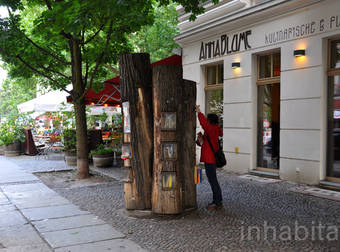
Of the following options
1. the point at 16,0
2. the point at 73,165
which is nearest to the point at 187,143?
the point at 16,0

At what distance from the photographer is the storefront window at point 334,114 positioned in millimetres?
7785

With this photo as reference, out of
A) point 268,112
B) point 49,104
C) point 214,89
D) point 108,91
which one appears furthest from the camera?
point 49,104

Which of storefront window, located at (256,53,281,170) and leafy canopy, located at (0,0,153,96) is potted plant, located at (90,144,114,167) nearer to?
leafy canopy, located at (0,0,153,96)

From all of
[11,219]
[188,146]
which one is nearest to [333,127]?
[188,146]

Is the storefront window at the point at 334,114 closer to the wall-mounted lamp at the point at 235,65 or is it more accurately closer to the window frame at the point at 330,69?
the window frame at the point at 330,69

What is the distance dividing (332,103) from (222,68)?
4.01 metres

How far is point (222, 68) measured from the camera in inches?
435

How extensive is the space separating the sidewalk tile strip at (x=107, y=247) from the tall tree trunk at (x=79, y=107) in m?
5.36

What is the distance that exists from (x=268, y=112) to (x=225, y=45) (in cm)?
255

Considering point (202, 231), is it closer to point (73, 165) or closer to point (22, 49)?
point (22, 49)

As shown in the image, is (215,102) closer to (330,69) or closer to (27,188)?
(330,69)

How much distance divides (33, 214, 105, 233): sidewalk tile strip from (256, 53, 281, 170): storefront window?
5.64 m

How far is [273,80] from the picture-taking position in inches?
368

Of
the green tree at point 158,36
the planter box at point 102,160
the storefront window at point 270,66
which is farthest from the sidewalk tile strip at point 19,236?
the green tree at point 158,36
